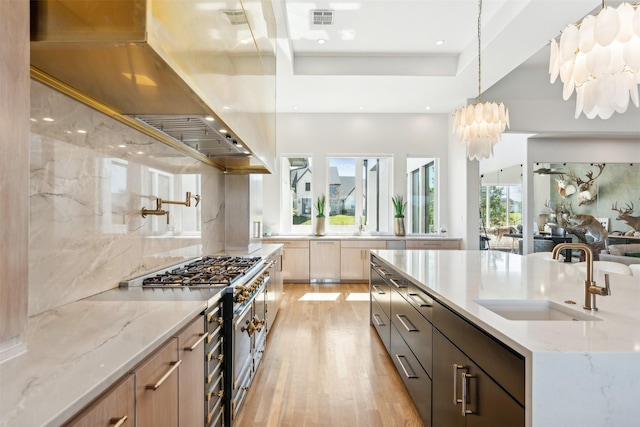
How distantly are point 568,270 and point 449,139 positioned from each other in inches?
177

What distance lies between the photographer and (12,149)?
934 millimetres

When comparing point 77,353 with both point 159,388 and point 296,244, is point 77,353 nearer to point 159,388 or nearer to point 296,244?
point 159,388

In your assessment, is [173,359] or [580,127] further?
[580,127]

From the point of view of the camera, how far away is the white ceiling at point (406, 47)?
3480 millimetres

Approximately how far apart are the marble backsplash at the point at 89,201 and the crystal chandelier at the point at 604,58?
2604mm

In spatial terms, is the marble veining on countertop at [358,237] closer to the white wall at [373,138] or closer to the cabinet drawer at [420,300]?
the white wall at [373,138]

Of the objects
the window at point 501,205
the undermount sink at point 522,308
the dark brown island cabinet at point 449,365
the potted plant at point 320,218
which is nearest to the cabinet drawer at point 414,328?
the dark brown island cabinet at point 449,365

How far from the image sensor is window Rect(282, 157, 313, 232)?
6504 millimetres

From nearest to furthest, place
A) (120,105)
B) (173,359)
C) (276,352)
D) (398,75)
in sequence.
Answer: (173,359) → (120,105) → (276,352) → (398,75)

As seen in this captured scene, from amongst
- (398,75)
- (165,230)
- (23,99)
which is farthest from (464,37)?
(23,99)

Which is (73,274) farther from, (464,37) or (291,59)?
(464,37)

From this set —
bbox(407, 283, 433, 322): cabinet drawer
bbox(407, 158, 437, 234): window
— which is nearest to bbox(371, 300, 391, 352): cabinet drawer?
bbox(407, 283, 433, 322): cabinet drawer

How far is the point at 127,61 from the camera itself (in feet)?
3.57

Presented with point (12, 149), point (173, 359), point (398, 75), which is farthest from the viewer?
point (398, 75)
